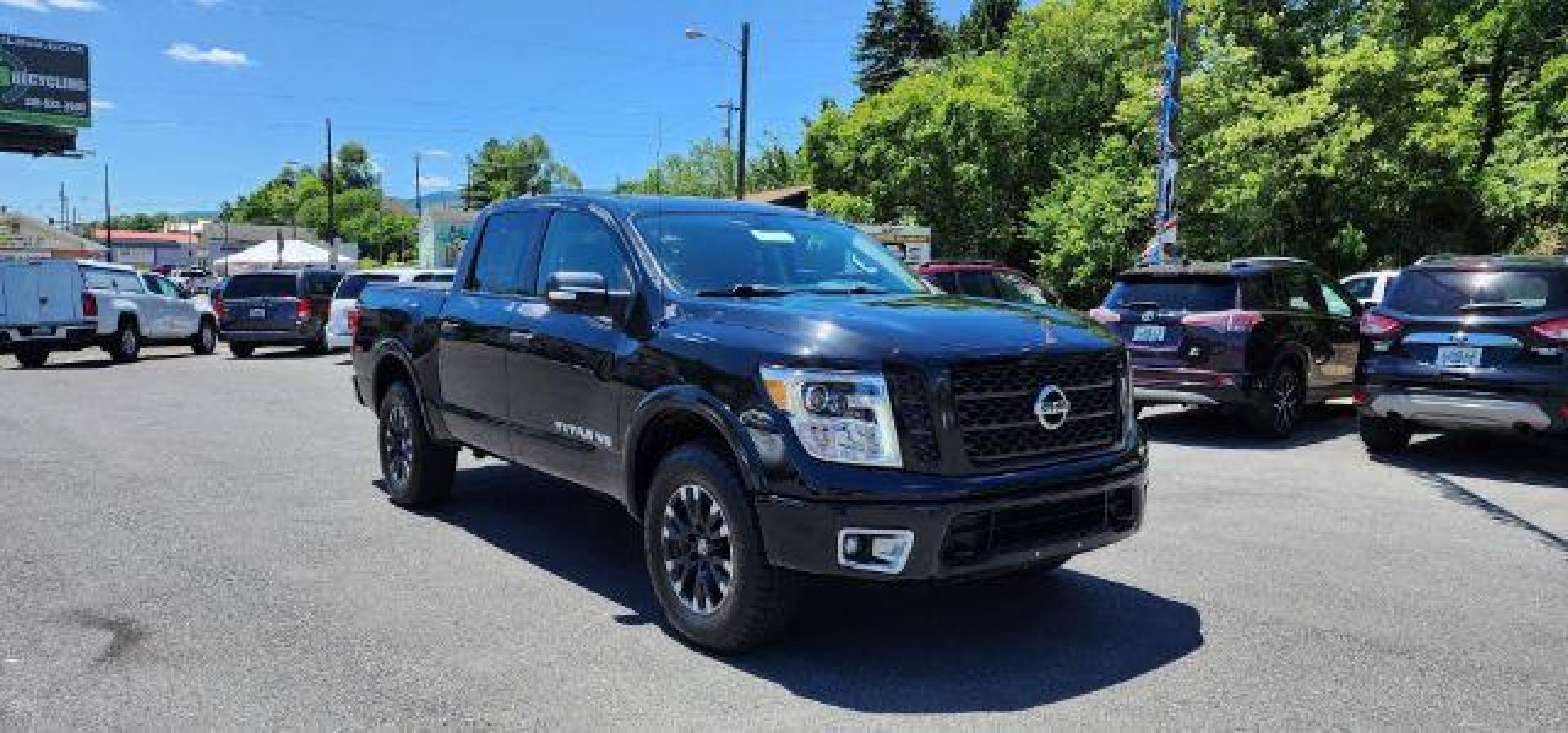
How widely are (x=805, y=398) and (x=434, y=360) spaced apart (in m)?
3.35

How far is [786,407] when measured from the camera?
13.8 feet

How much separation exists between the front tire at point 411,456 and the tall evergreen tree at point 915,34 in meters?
65.9

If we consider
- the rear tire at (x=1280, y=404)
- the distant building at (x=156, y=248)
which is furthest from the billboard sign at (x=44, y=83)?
the distant building at (x=156, y=248)

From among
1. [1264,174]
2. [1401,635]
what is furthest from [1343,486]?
[1264,174]

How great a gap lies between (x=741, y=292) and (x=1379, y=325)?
21.4 feet

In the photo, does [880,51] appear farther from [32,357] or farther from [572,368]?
[572,368]

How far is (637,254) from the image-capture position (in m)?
5.25

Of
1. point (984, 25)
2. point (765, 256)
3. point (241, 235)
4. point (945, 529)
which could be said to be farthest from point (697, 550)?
point (241, 235)

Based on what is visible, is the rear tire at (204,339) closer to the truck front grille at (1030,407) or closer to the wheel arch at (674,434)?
the wheel arch at (674,434)

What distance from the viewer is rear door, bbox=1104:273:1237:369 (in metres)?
10.3

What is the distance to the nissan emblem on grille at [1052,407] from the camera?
4402mm

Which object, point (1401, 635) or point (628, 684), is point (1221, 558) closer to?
point (1401, 635)

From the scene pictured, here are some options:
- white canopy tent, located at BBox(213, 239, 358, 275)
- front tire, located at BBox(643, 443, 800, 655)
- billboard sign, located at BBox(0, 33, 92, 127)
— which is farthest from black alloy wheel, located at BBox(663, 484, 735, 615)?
billboard sign, located at BBox(0, 33, 92, 127)

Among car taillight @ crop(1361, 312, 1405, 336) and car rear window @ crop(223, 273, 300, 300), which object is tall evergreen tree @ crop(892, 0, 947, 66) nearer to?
car rear window @ crop(223, 273, 300, 300)
